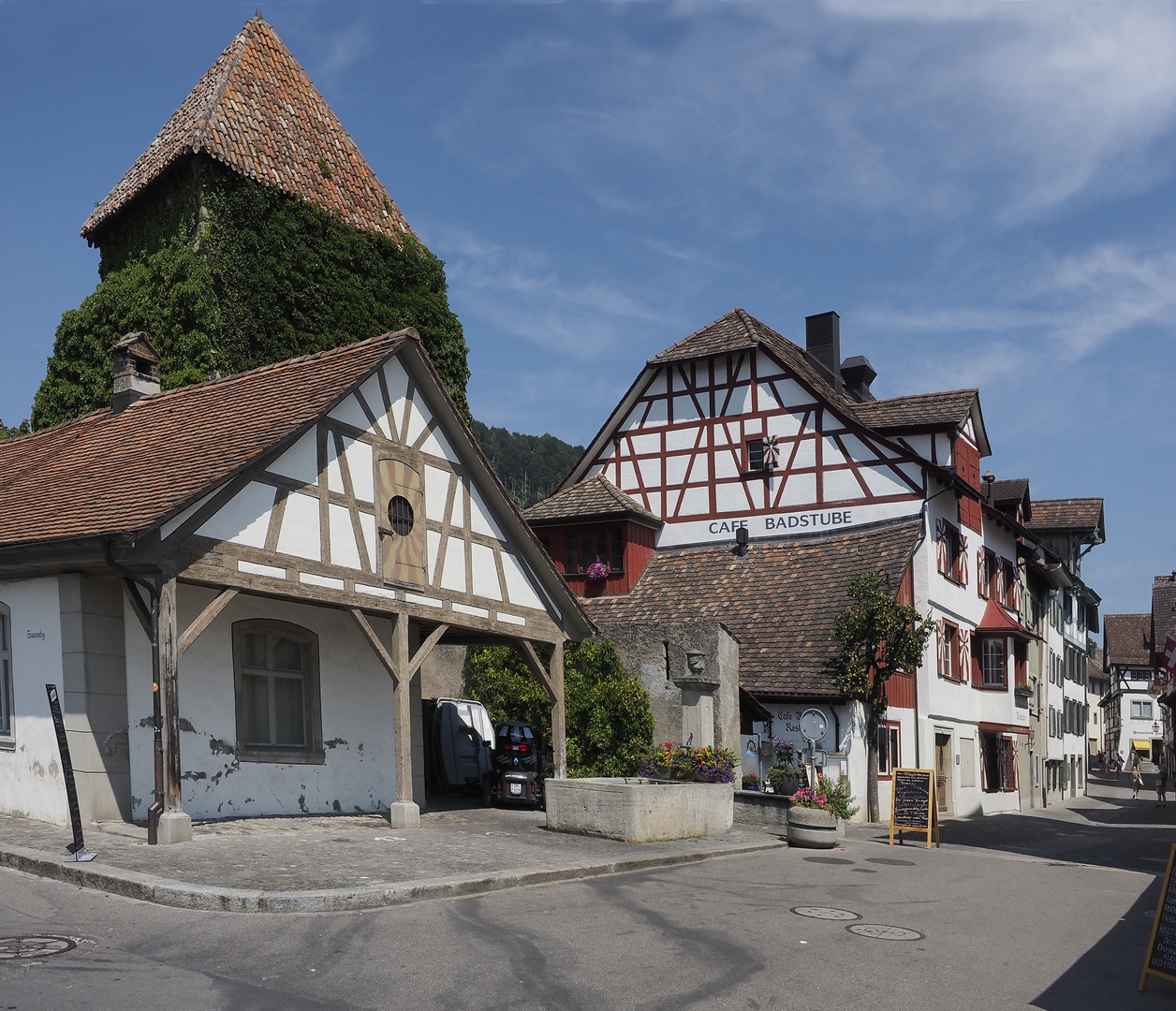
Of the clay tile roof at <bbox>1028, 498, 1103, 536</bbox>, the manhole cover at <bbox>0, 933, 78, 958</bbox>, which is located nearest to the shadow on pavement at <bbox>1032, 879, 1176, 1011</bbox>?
the manhole cover at <bbox>0, 933, 78, 958</bbox>

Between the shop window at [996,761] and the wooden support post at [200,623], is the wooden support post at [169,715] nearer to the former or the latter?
the wooden support post at [200,623]

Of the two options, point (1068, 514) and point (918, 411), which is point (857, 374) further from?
→ point (1068, 514)

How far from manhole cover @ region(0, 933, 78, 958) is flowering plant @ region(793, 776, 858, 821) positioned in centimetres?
1257

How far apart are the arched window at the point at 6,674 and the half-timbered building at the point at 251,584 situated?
28 millimetres

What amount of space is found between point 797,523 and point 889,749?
6341 mm

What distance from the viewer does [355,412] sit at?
50.4ft

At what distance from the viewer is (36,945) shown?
24.7 feet

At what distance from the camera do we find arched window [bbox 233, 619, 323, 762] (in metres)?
15.3

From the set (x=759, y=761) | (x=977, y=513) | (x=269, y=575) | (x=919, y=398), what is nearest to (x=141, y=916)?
(x=269, y=575)

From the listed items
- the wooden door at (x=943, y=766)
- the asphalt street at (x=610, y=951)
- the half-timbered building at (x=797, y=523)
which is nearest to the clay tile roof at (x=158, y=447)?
the asphalt street at (x=610, y=951)

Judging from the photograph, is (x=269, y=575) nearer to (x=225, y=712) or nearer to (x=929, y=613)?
(x=225, y=712)

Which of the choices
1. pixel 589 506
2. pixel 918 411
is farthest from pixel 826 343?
pixel 589 506

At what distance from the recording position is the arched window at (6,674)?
45.6ft

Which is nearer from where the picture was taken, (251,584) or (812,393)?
(251,584)
